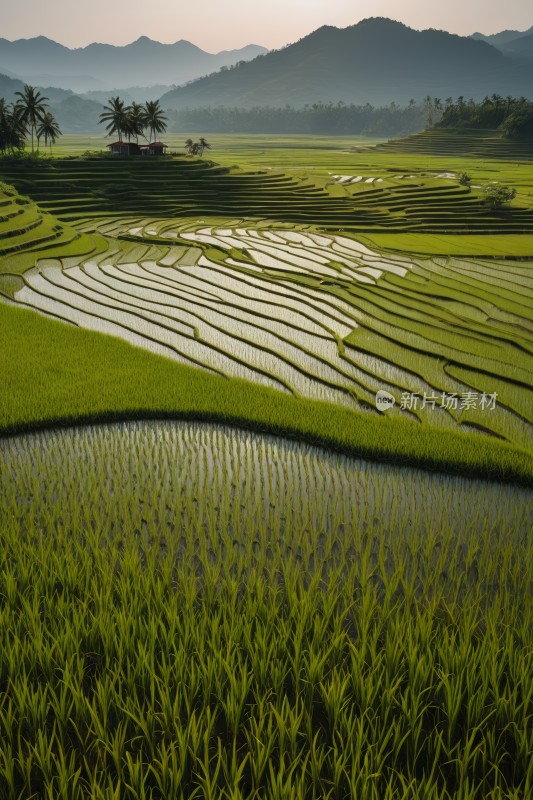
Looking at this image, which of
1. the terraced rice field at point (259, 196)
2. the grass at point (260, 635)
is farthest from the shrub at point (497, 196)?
the grass at point (260, 635)

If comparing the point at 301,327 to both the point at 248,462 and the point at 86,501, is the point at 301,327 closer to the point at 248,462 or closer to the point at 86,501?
the point at 248,462

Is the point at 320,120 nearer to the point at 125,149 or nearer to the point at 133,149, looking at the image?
the point at 133,149

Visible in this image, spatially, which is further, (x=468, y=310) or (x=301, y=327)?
(x=468, y=310)

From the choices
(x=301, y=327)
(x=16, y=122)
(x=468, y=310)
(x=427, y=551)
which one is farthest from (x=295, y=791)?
(x=16, y=122)

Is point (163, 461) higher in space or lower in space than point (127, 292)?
lower

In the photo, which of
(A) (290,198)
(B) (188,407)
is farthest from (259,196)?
(B) (188,407)
